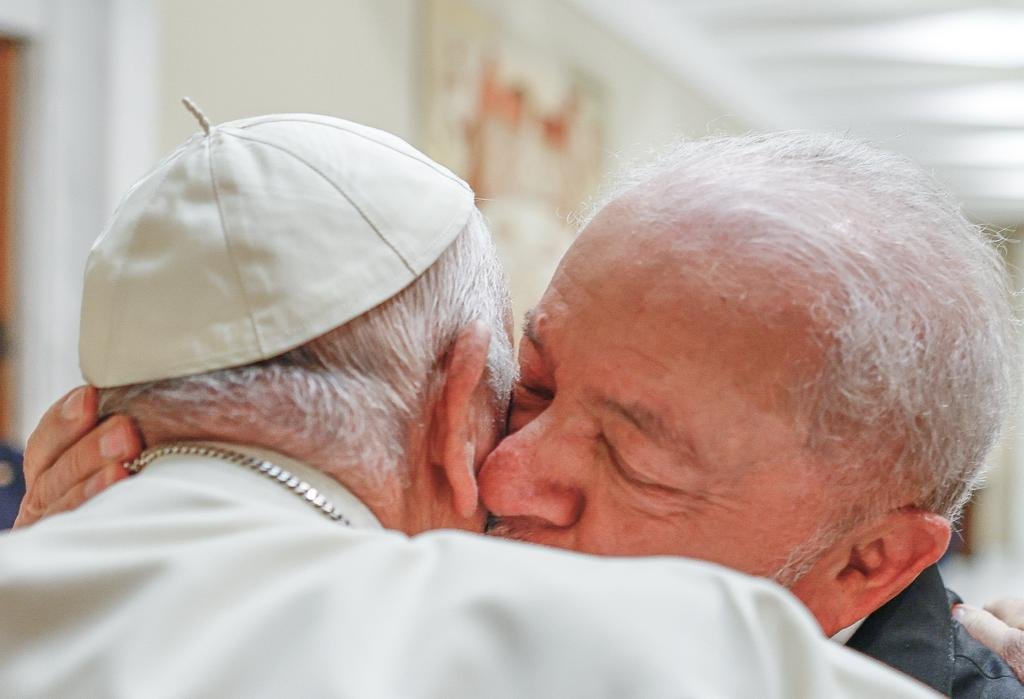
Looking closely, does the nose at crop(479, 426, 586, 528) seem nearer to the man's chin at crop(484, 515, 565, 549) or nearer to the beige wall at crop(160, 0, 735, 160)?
the man's chin at crop(484, 515, 565, 549)

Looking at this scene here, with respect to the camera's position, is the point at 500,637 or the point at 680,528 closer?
the point at 500,637

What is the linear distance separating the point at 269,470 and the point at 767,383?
48cm

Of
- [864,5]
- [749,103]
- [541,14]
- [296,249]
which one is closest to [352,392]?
[296,249]

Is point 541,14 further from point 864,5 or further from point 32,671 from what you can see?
point 32,671

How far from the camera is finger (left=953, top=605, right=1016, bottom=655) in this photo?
1351 mm

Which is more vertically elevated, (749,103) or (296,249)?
(296,249)

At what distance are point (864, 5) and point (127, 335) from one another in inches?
213

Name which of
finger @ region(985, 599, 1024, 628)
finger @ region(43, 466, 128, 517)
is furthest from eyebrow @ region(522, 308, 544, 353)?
finger @ region(985, 599, 1024, 628)

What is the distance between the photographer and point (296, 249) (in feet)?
3.01

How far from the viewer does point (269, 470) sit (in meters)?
0.86

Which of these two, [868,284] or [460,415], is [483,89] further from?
[460,415]

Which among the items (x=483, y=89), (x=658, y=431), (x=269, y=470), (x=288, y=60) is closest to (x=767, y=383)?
(x=658, y=431)

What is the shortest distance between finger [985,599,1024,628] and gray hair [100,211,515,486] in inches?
32.2

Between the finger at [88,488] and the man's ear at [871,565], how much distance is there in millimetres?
686
